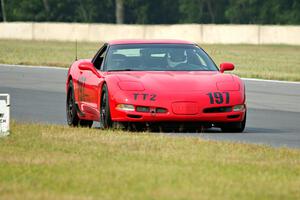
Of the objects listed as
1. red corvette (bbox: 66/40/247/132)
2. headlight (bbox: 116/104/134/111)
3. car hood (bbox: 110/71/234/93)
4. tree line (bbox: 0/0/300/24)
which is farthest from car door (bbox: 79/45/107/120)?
tree line (bbox: 0/0/300/24)

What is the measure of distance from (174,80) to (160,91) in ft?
1.23

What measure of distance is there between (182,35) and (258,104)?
35.9 meters

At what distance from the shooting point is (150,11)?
103438mm

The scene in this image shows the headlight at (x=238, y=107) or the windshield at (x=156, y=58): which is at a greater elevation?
the windshield at (x=156, y=58)

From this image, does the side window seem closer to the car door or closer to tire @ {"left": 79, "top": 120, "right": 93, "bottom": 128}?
the car door

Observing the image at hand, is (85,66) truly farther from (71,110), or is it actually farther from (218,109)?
(218,109)

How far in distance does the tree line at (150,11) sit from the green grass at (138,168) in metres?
81.4

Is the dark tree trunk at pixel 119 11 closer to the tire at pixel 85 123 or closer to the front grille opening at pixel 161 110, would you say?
the tire at pixel 85 123

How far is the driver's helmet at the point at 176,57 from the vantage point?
17141mm

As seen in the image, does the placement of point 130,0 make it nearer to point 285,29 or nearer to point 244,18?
point 244,18

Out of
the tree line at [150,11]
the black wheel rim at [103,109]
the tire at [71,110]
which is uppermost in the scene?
the black wheel rim at [103,109]

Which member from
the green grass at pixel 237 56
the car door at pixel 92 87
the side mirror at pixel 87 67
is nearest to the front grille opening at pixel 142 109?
the car door at pixel 92 87

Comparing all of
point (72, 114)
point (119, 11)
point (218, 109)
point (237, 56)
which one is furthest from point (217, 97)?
point (119, 11)

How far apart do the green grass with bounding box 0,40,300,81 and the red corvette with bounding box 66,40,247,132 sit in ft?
49.4
